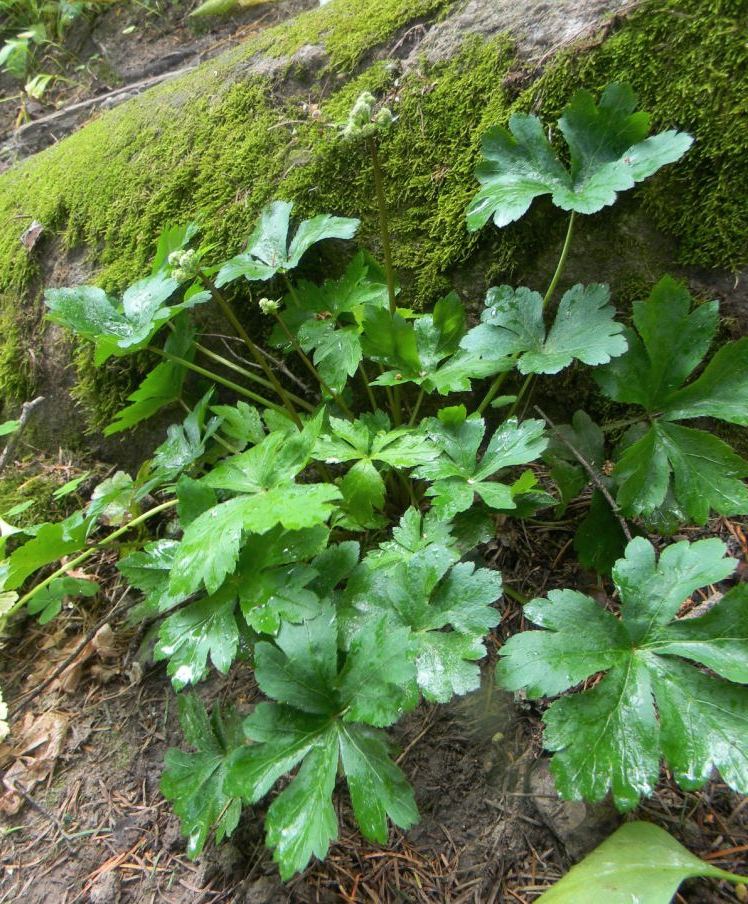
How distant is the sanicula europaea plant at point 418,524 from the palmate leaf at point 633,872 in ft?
0.57

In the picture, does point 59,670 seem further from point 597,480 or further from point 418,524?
point 597,480

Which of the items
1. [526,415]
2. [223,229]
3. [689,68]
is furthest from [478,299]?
[223,229]

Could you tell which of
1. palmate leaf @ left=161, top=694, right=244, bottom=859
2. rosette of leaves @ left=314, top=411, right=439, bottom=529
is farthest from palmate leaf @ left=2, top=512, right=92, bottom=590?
rosette of leaves @ left=314, top=411, right=439, bottom=529

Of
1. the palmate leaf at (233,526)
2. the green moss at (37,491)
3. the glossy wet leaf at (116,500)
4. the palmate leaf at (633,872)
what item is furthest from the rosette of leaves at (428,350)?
the green moss at (37,491)

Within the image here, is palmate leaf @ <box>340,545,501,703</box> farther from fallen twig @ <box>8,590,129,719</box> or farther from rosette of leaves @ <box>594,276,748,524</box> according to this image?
fallen twig @ <box>8,590,129,719</box>

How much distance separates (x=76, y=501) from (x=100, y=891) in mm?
1430

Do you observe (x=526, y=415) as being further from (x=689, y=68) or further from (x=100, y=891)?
(x=100, y=891)

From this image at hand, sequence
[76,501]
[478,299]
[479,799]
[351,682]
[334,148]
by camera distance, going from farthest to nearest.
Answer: [76,501]
[334,148]
[478,299]
[479,799]
[351,682]

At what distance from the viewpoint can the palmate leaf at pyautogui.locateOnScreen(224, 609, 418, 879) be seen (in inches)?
51.5

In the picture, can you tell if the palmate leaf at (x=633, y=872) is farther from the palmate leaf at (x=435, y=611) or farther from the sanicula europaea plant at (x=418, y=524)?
the palmate leaf at (x=435, y=611)

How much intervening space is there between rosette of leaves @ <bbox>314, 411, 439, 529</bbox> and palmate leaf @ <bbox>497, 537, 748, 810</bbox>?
54cm

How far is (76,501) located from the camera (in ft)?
8.44

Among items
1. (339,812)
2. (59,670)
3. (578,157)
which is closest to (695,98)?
(578,157)

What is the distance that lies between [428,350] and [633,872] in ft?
4.62
